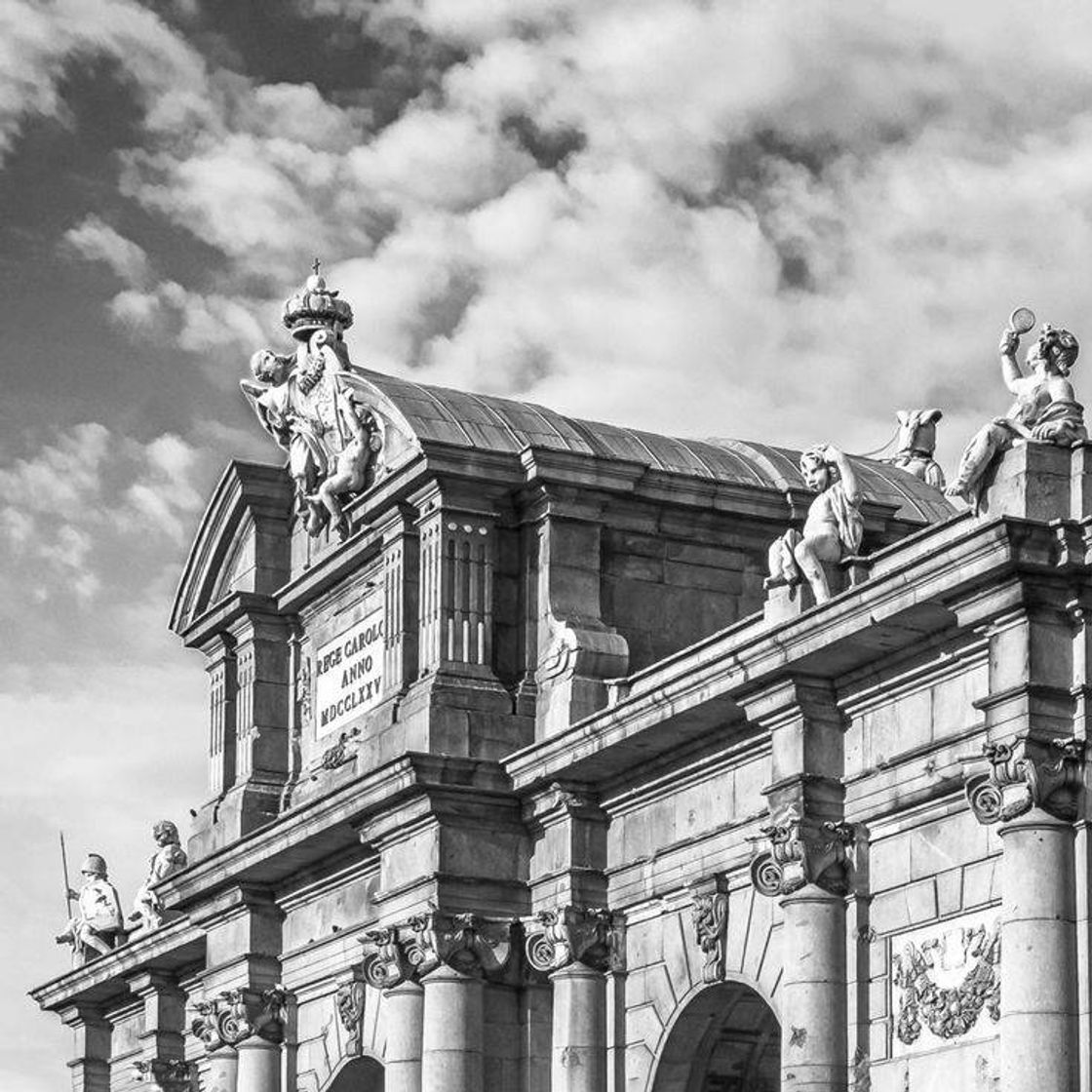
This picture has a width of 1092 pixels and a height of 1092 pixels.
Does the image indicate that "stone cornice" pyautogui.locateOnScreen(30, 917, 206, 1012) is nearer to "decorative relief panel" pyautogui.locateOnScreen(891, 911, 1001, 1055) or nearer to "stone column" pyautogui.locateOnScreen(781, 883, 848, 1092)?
"stone column" pyautogui.locateOnScreen(781, 883, 848, 1092)

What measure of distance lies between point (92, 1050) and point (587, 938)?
19.3 m

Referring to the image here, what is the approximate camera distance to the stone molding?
115 feet

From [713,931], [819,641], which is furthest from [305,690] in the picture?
[819,641]

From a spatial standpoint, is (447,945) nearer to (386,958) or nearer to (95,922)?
(386,958)

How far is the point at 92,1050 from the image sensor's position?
51.2 meters

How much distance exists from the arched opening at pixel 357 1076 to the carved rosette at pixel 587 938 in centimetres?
523

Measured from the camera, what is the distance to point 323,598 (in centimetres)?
4019

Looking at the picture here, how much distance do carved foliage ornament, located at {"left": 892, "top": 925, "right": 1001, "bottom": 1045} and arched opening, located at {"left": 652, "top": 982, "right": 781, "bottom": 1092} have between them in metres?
3.62

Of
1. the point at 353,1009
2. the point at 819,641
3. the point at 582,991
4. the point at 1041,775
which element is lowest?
the point at 582,991

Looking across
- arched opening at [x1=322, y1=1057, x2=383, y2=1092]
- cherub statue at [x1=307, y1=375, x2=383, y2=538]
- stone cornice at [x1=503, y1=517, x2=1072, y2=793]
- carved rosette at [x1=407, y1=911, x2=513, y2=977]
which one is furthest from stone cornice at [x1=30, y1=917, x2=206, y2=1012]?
stone cornice at [x1=503, y1=517, x2=1072, y2=793]

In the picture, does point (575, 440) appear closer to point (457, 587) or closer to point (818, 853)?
point (457, 587)

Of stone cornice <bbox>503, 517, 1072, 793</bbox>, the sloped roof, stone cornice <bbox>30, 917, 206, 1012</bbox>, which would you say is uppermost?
the sloped roof

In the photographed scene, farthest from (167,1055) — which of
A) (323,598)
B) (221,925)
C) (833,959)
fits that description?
(833,959)

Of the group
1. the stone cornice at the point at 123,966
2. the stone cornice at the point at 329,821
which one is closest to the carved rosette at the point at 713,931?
the stone cornice at the point at 329,821
